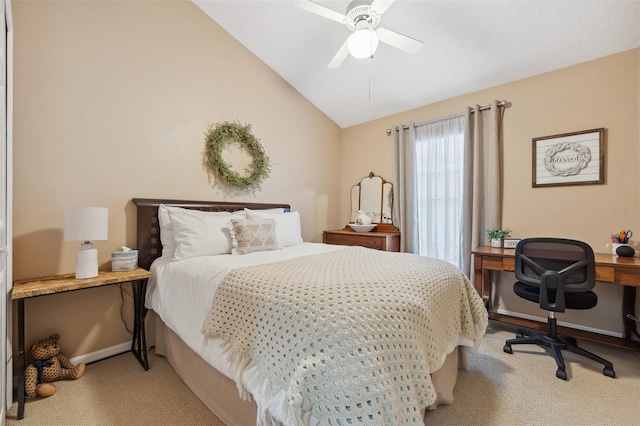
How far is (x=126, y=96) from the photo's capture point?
7.50ft

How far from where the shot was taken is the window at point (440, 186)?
128 inches

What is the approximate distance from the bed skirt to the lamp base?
662 mm

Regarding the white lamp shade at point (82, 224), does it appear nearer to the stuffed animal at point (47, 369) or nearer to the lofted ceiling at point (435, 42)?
the stuffed animal at point (47, 369)

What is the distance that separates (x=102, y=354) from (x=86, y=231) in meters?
1.08

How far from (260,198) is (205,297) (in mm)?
1867

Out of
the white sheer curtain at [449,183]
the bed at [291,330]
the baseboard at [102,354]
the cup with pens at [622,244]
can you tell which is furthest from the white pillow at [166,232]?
the cup with pens at [622,244]

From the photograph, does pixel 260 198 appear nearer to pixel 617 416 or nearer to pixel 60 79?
pixel 60 79

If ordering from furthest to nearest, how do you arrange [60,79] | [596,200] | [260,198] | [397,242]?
[397,242]
[260,198]
[596,200]
[60,79]

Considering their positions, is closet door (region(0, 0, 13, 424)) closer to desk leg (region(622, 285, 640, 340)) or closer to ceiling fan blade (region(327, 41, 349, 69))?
ceiling fan blade (region(327, 41, 349, 69))

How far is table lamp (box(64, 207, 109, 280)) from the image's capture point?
178 centimetres

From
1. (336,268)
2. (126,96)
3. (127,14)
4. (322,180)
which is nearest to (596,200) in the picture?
(336,268)

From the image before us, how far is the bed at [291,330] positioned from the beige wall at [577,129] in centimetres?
162

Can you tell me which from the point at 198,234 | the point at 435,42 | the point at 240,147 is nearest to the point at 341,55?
the point at 435,42

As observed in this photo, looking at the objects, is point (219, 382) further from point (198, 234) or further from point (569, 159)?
point (569, 159)
